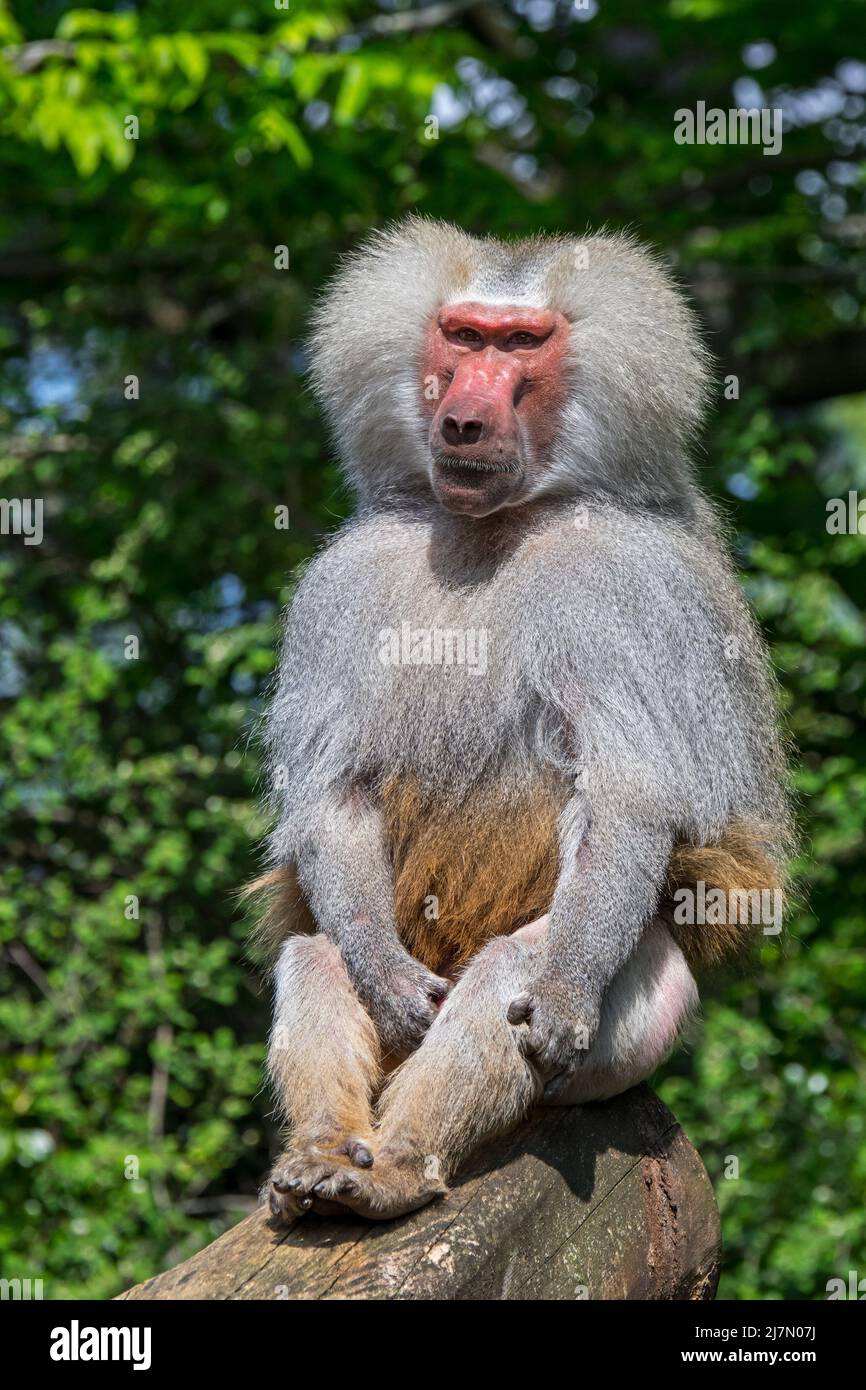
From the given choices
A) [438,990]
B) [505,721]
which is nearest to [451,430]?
[505,721]

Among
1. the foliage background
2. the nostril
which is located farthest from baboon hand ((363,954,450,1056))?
the foliage background

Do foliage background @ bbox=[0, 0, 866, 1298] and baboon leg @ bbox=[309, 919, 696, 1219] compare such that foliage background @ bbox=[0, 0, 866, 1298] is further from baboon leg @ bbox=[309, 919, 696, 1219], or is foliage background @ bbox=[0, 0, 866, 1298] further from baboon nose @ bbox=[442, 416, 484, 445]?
baboon leg @ bbox=[309, 919, 696, 1219]

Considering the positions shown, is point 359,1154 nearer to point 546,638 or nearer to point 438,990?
point 438,990

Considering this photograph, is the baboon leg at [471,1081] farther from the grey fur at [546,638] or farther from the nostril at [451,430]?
the nostril at [451,430]

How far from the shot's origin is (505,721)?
4188 millimetres

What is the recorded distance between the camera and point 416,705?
167 inches

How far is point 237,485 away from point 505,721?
424cm

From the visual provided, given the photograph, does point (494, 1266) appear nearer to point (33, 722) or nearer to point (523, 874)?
point (523, 874)

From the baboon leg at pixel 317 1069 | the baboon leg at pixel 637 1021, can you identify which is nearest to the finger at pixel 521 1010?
the baboon leg at pixel 637 1021

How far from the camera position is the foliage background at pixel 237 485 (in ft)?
22.7

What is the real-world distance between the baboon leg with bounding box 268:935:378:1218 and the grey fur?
8 cm

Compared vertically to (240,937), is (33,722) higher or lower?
higher
